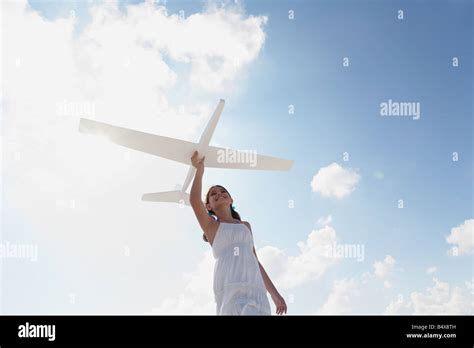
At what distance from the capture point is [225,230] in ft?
14.1

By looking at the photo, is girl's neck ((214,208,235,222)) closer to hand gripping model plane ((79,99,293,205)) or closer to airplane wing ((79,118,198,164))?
hand gripping model plane ((79,99,293,205))

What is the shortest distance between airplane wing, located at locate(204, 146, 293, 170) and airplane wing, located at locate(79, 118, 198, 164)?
2.73 feet

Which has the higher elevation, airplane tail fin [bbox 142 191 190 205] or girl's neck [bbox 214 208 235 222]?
airplane tail fin [bbox 142 191 190 205]

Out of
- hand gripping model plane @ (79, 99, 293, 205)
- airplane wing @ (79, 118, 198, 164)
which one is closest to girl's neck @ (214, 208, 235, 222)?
hand gripping model plane @ (79, 99, 293, 205)

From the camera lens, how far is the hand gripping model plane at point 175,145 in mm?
12812

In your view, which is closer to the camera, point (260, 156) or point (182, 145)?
point (182, 145)

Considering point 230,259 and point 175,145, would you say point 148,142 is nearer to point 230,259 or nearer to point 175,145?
point 175,145

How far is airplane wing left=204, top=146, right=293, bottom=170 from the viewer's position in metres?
15.3
